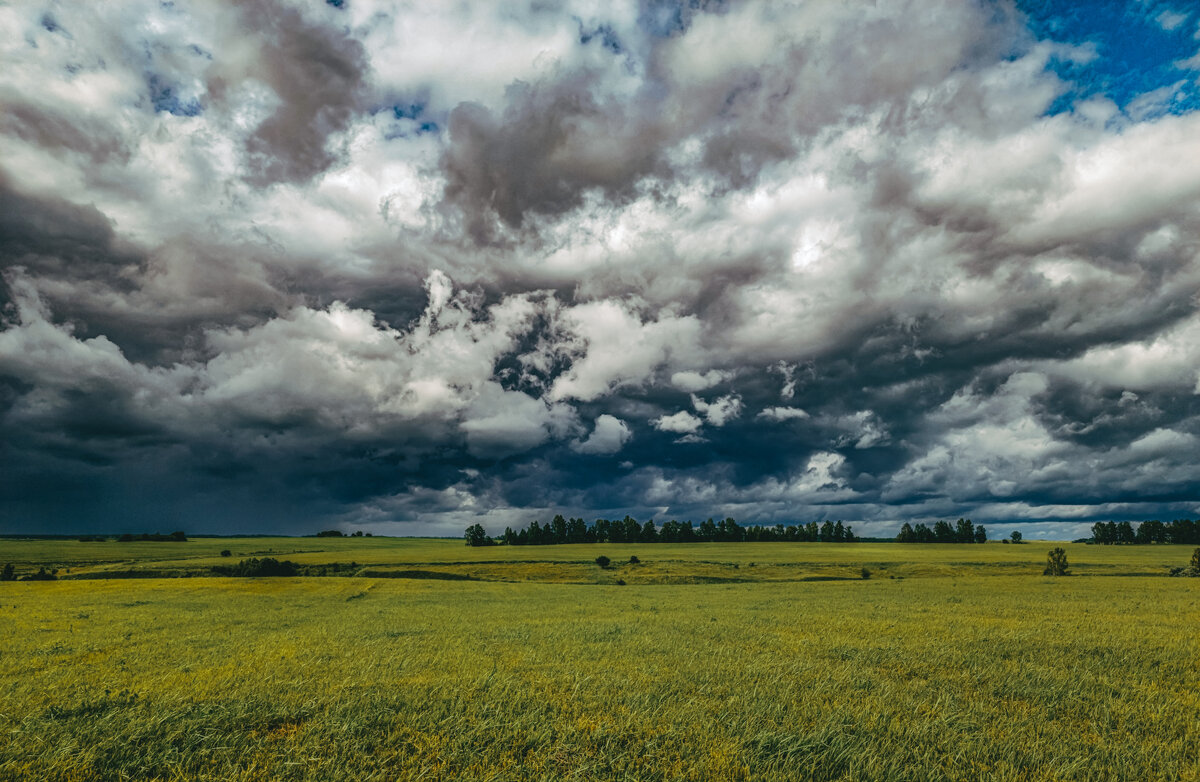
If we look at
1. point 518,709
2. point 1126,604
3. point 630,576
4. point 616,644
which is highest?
point 518,709

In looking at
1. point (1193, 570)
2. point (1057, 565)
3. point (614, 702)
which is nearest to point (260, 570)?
point (614, 702)

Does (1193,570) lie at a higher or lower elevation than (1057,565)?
lower

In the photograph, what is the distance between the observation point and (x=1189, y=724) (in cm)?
1017

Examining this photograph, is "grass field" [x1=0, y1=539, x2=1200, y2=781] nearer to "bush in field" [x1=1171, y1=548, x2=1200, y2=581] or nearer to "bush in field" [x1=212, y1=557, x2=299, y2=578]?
"bush in field" [x1=212, y1=557, x2=299, y2=578]

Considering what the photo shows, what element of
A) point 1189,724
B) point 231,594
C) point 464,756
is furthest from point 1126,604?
point 231,594

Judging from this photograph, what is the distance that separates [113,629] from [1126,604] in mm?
57283

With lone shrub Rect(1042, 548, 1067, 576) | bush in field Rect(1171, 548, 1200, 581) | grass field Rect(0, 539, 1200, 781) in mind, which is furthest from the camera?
lone shrub Rect(1042, 548, 1067, 576)

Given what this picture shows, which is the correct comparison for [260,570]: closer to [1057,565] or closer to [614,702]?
[614,702]

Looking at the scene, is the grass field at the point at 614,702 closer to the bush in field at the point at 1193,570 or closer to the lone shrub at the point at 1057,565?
the lone shrub at the point at 1057,565

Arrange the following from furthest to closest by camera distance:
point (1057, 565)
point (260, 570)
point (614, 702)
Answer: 1. point (260, 570)
2. point (1057, 565)
3. point (614, 702)

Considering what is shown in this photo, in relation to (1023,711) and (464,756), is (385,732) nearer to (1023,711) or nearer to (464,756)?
(464,756)

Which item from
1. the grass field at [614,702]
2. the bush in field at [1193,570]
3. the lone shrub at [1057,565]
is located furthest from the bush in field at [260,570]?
the bush in field at [1193,570]

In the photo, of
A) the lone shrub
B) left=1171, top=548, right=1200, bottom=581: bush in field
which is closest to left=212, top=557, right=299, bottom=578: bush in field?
the lone shrub

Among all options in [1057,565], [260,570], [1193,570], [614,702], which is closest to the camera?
[614,702]
